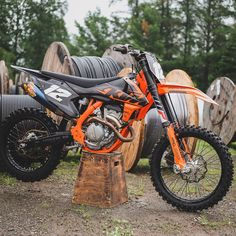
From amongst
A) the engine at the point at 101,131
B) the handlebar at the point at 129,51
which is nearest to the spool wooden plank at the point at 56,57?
the handlebar at the point at 129,51

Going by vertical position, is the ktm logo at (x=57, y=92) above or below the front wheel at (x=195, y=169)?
above

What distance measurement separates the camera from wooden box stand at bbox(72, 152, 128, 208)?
4520mm

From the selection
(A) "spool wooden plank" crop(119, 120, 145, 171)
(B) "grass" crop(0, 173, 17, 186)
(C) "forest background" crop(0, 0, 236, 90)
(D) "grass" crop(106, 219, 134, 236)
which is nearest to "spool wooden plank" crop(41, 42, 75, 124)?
(A) "spool wooden plank" crop(119, 120, 145, 171)

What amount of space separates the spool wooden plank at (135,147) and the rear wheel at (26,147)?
1681 millimetres

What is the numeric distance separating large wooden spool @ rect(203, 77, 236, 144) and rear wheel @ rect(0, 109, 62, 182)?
5739mm

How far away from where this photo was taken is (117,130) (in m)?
4.59

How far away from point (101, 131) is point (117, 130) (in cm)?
17

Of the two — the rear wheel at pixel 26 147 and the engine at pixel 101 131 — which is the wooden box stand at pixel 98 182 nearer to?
the engine at pixel 101 131

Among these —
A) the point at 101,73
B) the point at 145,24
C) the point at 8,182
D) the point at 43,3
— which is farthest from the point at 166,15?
the point at 8,182

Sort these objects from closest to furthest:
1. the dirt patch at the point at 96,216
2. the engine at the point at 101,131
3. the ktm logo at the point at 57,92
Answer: the dirt patch at the point at 96,216 < the engine at the point at 101,131 < the ktm logo at the point at 57,92

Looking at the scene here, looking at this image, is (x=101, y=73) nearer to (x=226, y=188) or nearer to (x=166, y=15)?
(x=226, y=188)

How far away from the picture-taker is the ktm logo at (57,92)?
4.77 metres

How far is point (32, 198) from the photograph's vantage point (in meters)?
4.80

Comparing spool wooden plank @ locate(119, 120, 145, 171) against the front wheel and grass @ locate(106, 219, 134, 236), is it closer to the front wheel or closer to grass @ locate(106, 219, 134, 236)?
the front wheel
